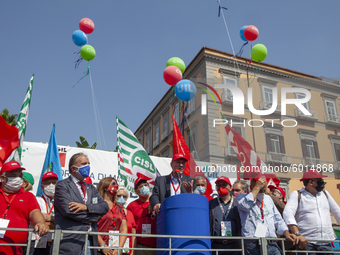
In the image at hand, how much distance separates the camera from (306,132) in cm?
1488

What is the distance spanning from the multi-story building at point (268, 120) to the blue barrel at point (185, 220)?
768 centimetres

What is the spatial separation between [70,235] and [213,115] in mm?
16599

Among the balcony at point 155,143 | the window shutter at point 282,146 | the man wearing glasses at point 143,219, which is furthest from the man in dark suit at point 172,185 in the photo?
the balcony at point 155,143

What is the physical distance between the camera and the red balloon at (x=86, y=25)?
394 inches

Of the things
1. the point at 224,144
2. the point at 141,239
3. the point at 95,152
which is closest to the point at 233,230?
the point at 141,239

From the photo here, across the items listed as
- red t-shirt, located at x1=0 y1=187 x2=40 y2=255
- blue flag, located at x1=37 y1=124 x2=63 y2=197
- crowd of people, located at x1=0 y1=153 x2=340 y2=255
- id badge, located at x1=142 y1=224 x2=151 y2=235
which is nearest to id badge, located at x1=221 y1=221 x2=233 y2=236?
crowd of people, located at x1=0 y1=153 x2=340 y2=255

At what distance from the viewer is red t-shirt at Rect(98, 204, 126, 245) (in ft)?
13.4

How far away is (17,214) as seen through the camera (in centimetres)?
318

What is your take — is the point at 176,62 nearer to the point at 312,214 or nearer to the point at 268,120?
the point at 268,120

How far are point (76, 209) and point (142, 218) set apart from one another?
1.69 meters

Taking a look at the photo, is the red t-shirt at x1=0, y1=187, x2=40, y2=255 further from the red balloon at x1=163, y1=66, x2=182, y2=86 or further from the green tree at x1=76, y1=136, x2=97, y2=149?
the green tree at x1=76, y1=136, x2=97, y2=149

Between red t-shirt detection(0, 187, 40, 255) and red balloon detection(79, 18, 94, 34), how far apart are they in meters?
7.74

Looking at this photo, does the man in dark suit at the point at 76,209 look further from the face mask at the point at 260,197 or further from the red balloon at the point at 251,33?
the red balloon at the point at 251,33

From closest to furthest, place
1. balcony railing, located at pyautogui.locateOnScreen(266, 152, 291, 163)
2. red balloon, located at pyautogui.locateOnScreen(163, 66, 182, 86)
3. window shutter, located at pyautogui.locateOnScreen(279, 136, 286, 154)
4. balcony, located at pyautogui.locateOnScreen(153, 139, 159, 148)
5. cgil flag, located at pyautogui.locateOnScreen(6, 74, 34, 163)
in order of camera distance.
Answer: cgil flag, located at pyautogui.locateOnScreen(6, 74, 34, 163) → red balloon, located at pyautogui.locateOnScreen(163, 66, 182, 86) → balcony railing, located at pyautogui.locateOnScreen(266, 152, 291, 163) → window shutter, located at pyautogui.locateOnScreen(279, 136, 286, 154) → balcony, located at pyautogui.locateOnScreen(153, 139, 159, 148)
